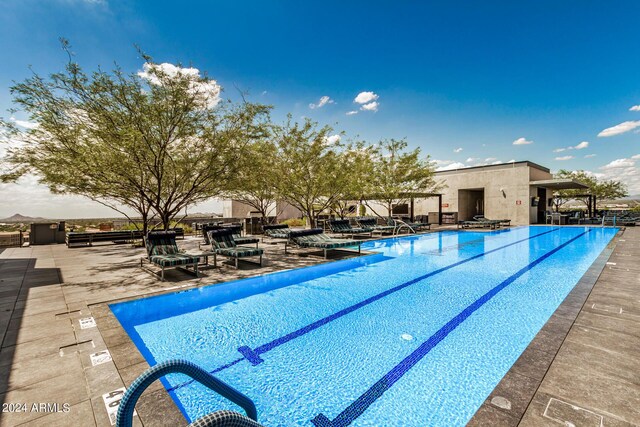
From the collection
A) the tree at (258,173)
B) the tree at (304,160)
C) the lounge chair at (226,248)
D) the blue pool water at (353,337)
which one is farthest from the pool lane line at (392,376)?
the tree at (304,160)

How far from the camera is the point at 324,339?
4.13 metres

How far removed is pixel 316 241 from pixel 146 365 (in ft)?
23.8

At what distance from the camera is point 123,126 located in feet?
27.2

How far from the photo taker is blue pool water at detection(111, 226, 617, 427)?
2.74 meters

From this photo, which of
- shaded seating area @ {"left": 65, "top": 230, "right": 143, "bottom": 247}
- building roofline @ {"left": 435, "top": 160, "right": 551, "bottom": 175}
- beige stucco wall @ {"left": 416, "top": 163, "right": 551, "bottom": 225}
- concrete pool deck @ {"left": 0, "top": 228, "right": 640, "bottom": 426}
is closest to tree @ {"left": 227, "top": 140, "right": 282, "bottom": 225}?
shaded seating area @ {"left": 65, "top": 230, "right": 143, "bottom": 247}

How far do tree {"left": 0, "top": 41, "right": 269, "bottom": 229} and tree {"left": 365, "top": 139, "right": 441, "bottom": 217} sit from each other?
12241mm

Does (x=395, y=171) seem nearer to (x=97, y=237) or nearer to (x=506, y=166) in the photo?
(x=506, y=166)

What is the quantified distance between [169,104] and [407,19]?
1356 centimetres

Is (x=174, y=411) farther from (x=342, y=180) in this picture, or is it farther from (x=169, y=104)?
(x=342, y=180)

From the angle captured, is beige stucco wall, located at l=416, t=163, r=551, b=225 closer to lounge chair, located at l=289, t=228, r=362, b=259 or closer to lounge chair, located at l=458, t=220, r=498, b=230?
lounge chair, located at l=458, t=220, r=498, b=230

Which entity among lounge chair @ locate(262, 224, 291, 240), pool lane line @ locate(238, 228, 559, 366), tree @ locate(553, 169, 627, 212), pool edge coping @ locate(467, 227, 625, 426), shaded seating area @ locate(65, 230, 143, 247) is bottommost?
pool lane line @ locate(238, 228, 559, 366)

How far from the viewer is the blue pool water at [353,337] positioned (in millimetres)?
2740

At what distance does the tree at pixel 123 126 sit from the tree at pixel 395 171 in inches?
482

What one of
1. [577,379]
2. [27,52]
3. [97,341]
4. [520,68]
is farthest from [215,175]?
[520,68]
